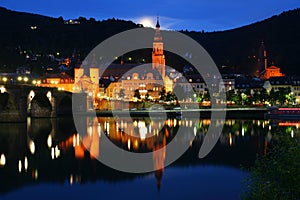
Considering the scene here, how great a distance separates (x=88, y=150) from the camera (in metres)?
31.8

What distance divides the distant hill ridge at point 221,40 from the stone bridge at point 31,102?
221 ft

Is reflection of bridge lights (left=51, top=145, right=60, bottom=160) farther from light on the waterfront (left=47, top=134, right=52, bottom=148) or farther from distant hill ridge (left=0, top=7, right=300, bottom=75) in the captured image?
distant hill ridge (left=0, top=7, right=300, bottom=75)

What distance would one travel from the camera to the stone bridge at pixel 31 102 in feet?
170

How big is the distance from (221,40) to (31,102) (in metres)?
142

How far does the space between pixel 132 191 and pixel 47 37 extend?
6681 inches

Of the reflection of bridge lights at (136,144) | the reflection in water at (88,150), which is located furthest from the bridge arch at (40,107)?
the reflection of bridge lights at (136,144)

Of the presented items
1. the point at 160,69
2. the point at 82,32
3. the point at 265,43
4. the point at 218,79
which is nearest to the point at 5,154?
the point at 218,79

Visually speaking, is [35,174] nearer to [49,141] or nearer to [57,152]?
[57,152]

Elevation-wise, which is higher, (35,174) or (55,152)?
(55,152)

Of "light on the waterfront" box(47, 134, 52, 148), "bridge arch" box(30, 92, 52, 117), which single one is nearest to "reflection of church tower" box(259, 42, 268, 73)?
"bridge arch" box(30, 92, 52, 117)

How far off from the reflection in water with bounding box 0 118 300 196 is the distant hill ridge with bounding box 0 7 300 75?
96.9 meters

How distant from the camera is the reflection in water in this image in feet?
78.1

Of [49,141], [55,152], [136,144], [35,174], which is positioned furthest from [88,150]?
[35,174]

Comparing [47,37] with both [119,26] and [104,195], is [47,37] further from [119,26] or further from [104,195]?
[104,195]
